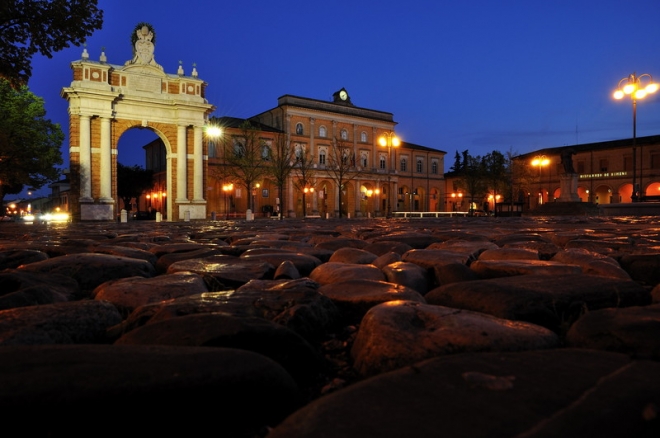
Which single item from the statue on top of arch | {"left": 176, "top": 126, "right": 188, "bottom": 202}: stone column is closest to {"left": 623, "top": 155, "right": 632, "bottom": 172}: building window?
{"left": 176, "top": 126, "right": 188, "bottom": 202}: stone column

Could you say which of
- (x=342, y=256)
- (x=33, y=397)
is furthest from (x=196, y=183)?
(x=33, y=397)

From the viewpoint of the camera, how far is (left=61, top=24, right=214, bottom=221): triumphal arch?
1000 inches

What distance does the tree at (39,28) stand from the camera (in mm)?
6977

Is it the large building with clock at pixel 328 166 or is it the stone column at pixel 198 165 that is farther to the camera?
the large building with clock at pixel 328 166

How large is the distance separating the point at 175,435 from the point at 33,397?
225 millimetres

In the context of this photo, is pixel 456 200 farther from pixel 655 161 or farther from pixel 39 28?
pixel 39 28

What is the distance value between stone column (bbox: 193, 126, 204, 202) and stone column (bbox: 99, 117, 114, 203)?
4.92 m

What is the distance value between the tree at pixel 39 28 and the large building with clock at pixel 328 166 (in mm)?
33242

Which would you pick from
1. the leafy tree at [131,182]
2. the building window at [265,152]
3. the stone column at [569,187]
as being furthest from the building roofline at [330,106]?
the stone column at [569,187]

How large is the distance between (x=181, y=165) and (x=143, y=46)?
7.95 metres

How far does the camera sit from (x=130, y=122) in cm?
2717

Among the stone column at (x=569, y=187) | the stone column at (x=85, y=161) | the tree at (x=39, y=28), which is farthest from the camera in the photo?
the stone column at (x=569, y=187)

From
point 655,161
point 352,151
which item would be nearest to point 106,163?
point 352,151

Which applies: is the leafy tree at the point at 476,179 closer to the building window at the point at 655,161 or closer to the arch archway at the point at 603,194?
the arch archway at the point at 603,194
